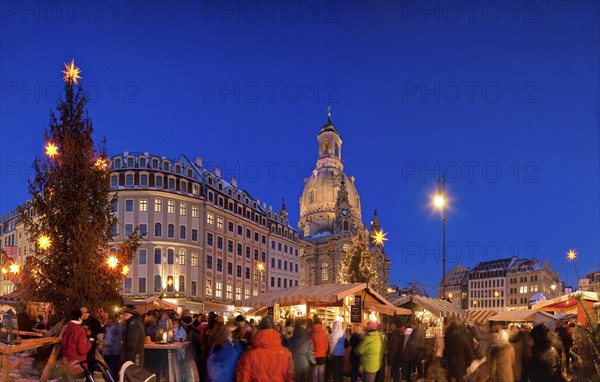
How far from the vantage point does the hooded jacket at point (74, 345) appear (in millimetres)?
9977

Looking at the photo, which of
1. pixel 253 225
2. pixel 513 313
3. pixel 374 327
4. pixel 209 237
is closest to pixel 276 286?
pixel 253 225

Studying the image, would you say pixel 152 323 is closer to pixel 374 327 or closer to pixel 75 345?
pixel 75 345

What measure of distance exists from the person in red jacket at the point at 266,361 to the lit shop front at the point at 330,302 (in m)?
12.3

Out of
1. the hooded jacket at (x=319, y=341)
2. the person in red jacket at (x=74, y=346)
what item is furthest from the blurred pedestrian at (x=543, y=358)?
the person in red jacket at (x=74, y=346)

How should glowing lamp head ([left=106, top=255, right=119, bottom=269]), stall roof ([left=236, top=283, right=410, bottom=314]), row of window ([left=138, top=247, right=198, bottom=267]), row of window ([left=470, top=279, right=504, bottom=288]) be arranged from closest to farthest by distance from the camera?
1. glowing lamp head ([left=106, top=255, right=119, bottom=269])
2. stall roof ([left=236, top=283, right=410, bottom=314])
3. row of window ([left=138, top=247, right=198, bottom=267])
4. row of window ([left=470, top=279, right=504, bottom=288])

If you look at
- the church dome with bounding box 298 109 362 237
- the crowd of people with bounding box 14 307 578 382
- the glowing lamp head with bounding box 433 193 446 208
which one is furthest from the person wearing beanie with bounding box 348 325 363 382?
the church dome with bounding box 298 109 362 237

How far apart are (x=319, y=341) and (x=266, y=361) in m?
6.44

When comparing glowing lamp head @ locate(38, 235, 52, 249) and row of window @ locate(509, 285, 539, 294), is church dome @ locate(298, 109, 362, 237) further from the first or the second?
glowing lamp head @ locate(38, 235, 52, 249)

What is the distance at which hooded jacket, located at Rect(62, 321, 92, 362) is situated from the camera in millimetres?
9977

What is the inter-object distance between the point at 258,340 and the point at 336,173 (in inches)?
5070

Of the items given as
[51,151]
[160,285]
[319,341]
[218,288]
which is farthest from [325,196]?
[319,341]

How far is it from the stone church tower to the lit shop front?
88676 millimetres

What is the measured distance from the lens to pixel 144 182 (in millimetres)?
55312

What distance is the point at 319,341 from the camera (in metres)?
13.0
